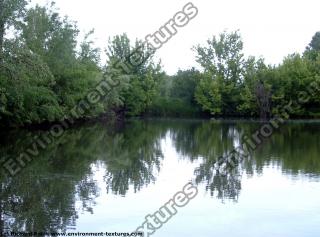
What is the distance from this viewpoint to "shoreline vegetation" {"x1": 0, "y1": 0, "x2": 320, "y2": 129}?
40.4m

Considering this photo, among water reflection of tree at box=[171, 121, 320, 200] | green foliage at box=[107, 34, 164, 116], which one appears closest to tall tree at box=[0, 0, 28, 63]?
water reflection of tree at box=[171, 121, 320, 200]

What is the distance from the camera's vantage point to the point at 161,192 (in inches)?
542

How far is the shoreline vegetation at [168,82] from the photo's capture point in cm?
4041

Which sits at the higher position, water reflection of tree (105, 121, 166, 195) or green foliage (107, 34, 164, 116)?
green foliage (107, 34, 164, 116)

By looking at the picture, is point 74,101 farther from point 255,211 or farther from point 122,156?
point 255,211

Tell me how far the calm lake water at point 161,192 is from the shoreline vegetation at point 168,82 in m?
17.3

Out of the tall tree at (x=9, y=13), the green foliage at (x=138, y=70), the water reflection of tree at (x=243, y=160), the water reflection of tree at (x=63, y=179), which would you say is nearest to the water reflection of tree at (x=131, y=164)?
the water reflection of tree at (x=63, y=179)

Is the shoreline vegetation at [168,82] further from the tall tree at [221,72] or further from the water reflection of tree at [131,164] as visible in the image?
the water reflection of tree at [131,164]

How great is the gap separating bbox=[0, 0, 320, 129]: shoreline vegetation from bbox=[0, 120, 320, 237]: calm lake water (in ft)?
56.8

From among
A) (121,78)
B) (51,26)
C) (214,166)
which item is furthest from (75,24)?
(214,166)

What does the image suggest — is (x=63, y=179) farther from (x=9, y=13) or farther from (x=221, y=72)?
(x=221, y=72)

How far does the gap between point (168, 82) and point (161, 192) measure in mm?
66108

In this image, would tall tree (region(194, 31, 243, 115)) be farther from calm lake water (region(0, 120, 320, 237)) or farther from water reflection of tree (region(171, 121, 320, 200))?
calm lake water (region(0, 120, 320, 237))

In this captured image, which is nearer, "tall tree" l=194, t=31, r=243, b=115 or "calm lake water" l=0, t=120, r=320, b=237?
"calm lake water" l=0, t=120, r=320, b=237
